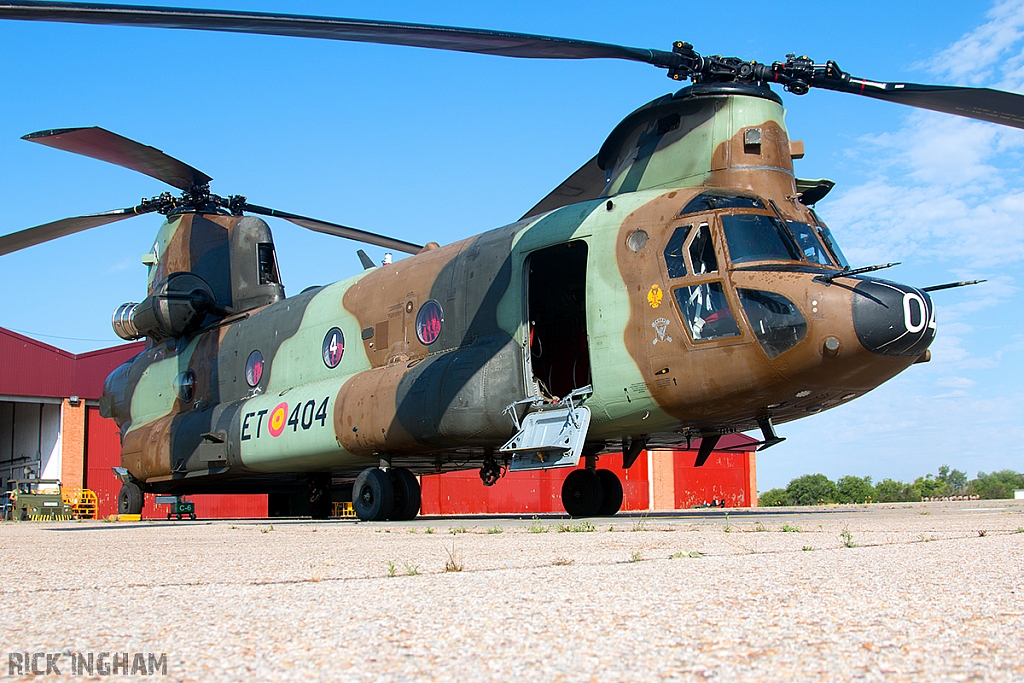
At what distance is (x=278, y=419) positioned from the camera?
13.4 m

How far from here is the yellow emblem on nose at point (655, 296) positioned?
9578 millimetres

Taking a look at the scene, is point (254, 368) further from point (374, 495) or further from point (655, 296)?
point (655, 296)

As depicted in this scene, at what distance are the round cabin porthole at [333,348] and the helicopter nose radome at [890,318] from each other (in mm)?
7393

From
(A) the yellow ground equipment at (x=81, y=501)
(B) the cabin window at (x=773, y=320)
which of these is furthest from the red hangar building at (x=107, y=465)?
(B) the cabin window at (x=773, y=320)

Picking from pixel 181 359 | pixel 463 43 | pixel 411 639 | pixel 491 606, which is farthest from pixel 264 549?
pixel 181 359

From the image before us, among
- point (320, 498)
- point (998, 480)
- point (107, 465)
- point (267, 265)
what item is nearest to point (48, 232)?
point (267, 265)

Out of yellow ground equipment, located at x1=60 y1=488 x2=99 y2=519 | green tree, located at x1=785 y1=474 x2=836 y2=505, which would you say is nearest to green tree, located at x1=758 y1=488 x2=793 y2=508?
green tree, located at x1=785 y1=474 x2=836 y2=505

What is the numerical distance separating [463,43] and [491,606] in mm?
6096

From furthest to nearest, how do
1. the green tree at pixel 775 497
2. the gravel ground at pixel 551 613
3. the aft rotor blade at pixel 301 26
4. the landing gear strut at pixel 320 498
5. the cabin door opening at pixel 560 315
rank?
1. the green tree at pixel 775 497
2. the landing gear strut at pixel 320 498
3. the cabin door opening at pixel 560 315
4. the aft rotor blade at pixel 301 26
5. the gravel ground at pixel 551 613

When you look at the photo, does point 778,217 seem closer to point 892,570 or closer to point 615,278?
point 615,278

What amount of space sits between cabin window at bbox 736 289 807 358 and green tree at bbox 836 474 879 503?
2907 cm

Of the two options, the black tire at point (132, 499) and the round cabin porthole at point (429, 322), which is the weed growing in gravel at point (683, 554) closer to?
the round cabin porthole at point (429, 322)

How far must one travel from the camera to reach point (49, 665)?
2.35 meters

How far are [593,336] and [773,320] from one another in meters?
2.10
